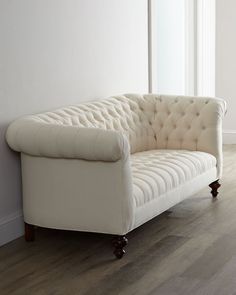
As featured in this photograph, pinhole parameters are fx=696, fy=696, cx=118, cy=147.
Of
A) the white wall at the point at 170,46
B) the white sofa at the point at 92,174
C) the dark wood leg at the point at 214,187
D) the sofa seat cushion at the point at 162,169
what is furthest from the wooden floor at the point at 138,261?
the white wall at the point at 170,46

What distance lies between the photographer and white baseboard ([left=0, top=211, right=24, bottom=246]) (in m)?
4.41

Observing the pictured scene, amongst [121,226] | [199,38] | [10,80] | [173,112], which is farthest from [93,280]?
[199,38]

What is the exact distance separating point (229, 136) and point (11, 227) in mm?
3985

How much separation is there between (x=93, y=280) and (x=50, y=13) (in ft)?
6.58

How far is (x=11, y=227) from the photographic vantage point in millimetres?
4488

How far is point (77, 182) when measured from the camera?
4.10m

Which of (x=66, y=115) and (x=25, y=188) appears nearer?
(x=25, y=188)

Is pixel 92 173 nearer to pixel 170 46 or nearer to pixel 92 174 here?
pixel 92 174

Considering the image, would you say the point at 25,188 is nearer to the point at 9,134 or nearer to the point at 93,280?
the point at 9,134

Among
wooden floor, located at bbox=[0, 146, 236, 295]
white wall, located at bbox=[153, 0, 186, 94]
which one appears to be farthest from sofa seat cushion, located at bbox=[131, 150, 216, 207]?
white wall, located at bbox=[153, 0, 186, 94]

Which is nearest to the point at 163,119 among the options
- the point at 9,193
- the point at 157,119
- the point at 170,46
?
the point at 157,119

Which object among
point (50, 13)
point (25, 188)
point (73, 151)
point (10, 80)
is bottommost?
point (25, 188)

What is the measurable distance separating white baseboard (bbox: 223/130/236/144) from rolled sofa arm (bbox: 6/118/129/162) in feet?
13.1

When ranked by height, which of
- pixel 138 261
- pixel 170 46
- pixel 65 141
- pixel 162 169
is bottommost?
pixel 138 261
